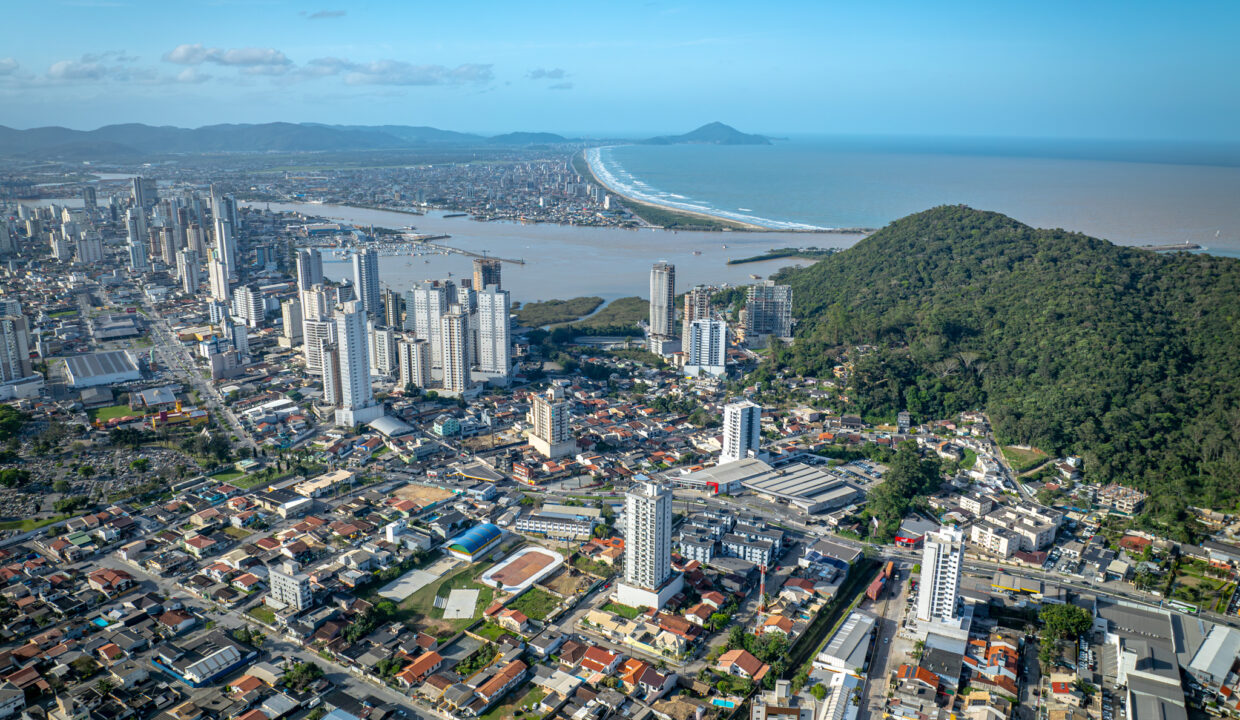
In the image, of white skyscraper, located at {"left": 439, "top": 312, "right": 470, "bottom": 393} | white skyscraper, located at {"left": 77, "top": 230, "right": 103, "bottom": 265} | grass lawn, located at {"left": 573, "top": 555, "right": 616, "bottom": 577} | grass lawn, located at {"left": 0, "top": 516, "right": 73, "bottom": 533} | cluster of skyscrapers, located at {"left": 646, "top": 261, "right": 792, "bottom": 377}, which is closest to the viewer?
grass lawn, located at {"left": 573, "top": 555, "right": 616, "bottom": 577}

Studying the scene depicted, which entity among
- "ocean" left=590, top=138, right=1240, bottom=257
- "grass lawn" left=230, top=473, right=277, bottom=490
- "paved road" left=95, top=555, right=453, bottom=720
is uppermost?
"ocean" left=590, top=138, right=1240, bottom=257

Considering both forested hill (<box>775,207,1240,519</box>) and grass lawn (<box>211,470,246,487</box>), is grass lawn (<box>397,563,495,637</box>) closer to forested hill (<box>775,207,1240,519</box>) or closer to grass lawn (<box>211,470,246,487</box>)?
grass lawn (<box>211,470,246,487</box>)

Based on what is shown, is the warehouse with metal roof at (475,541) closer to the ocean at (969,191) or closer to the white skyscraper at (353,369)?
the white skyscraper at (353,369)

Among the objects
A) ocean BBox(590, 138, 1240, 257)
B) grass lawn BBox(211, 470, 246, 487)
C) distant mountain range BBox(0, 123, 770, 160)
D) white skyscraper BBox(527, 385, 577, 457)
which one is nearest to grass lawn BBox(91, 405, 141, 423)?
grass lawn BBox(211, 470, 246, 487)

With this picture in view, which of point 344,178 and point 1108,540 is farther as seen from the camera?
point 344,178

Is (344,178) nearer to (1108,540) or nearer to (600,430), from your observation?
(600,430)

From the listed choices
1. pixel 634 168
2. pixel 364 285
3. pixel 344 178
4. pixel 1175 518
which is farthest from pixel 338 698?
pixel 634 168

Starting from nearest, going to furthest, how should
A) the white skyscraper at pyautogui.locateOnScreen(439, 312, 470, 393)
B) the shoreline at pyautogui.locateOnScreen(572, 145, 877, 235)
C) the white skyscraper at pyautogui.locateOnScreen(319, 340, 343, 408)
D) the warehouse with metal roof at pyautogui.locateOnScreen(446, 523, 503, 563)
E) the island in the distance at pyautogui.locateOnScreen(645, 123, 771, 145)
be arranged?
1. the warehouse with metal roof at pyautogui.locateOnScreen(446, 523, 503, 563)
2. the white skyscraper at pyautogui.locateOnScreen(319, 340, 343, 408)
3. the white skyscraper at pyautogui.locateOnScreen(439, 312, 470, 393)
4. the shoreline at pyautogui.locateOnScreen(572, 145, 877, 235)
5. the island in the distance at pyautogui.locateOnScreen(645, 123, 771, 145)

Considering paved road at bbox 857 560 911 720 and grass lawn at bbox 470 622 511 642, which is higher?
paved road at bbox 857 560 911 720
